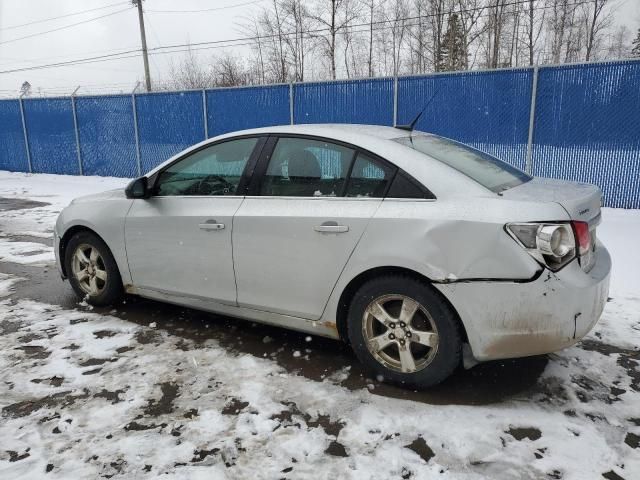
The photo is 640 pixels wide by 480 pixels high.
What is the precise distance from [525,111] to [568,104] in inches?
26.8

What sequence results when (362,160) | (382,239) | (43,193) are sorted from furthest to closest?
(43,193), (362,160), (382,239)

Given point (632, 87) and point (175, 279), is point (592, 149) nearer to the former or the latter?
point (632, 87)

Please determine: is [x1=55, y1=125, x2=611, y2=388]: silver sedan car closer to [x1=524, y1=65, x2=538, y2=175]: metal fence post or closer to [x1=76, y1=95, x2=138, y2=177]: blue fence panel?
[x1=524, y1=65, x2=538, y2=175]: metal fence post

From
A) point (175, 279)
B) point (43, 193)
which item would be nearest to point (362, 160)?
point (175, 279)

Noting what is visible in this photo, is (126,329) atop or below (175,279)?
below

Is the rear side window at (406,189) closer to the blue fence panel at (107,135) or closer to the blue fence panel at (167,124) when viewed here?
the blue fence panel at (167,124)

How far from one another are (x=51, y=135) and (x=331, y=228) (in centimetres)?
1584

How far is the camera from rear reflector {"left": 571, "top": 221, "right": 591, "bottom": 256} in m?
2.72

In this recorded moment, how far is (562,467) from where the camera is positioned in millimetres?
2369

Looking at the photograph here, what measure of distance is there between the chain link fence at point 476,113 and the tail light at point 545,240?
3.47 metres

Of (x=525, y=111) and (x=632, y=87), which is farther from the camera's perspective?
(x=525, y=111)

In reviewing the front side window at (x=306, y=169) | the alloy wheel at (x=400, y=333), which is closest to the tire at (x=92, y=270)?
the front side window at (x=306, y=169)

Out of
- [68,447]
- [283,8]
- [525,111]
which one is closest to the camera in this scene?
[68,447]

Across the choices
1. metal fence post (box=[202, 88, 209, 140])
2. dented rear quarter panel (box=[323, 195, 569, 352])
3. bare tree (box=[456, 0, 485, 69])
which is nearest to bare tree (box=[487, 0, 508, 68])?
bare tree (box=[456, 0, 485, 69])
